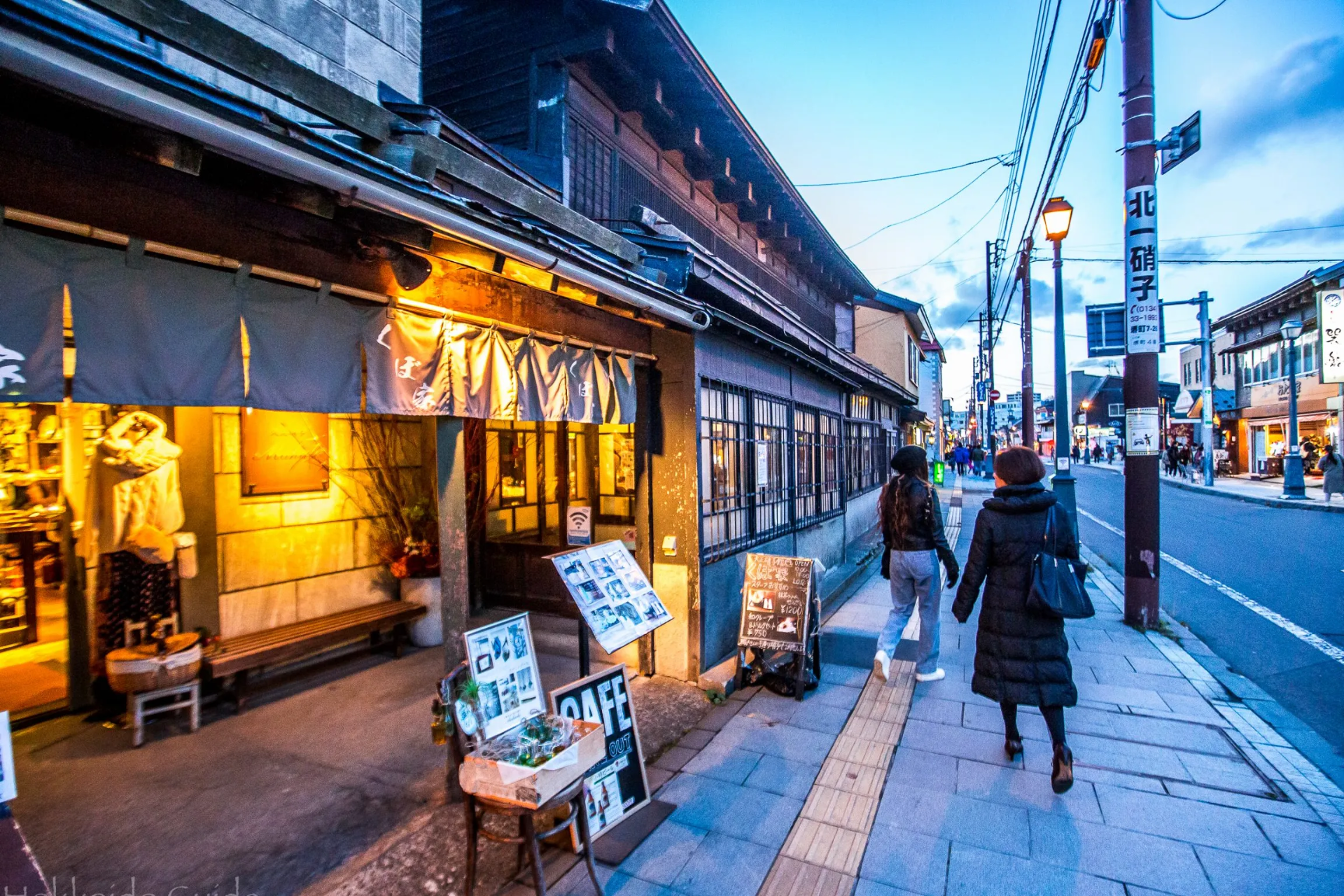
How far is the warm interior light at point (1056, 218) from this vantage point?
12125 mm

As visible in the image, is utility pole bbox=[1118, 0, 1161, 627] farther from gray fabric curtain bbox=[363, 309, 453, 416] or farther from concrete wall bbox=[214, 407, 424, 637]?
concrete wall bbox=[214, 407, 424, 637]

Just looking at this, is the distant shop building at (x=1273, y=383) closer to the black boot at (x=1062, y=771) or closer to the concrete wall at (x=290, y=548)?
the black boot at (x=1062, y=771)

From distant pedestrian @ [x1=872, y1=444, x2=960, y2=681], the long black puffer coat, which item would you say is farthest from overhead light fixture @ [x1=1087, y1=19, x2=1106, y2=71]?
the long black puffer coat

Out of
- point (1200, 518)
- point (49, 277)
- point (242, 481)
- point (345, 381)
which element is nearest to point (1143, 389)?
point (345, 381)

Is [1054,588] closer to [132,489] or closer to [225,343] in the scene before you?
[225,343]

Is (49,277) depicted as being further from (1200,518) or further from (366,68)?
(1200,518)

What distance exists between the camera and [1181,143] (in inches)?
305

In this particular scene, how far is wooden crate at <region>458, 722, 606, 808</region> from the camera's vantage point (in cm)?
278

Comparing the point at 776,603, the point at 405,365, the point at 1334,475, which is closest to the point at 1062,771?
the point at 776,603

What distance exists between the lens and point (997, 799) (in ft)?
13.3

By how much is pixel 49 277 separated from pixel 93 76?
3.56 ft

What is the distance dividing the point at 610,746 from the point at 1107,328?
34.3 feet

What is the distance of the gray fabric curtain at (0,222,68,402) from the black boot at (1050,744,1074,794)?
603 cm

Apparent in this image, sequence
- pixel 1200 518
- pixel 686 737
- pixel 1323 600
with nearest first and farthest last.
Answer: pixel 686 737
pixel 1323 600
pixel 1200 518
